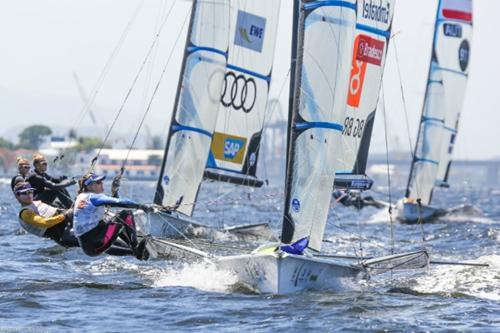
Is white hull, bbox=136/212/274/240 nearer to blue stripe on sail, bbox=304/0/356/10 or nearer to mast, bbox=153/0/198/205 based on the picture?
mast, bbox=153/0/198/205

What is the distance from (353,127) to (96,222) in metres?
6.95

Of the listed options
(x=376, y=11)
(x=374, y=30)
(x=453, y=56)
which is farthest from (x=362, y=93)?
(x=453, y=56)

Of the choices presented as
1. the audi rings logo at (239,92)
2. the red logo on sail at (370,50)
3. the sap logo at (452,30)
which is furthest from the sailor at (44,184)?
the sap logo at (452,30)

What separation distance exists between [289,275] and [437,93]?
78.5ft

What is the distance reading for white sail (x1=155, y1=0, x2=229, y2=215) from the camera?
74.8 ft

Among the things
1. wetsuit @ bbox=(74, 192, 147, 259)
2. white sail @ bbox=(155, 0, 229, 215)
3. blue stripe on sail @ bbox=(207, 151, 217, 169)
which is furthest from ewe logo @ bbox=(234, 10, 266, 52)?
wetsuit @ bbox=(74, 192, 147, 259)

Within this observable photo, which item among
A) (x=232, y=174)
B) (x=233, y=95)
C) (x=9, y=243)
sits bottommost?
(x=9, y=243)

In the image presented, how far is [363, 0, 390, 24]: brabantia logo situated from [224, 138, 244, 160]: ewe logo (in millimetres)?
5740

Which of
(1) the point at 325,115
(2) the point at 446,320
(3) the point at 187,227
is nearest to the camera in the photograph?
(2) the point at 446,320

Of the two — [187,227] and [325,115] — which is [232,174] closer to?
[187,227]

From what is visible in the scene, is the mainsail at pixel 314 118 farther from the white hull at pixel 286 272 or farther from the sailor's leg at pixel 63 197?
the sailor's leg at pixel 63 197

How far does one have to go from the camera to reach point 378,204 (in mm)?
35562

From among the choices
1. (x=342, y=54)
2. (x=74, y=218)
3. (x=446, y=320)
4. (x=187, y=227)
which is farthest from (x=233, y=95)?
(x=446, y=320)

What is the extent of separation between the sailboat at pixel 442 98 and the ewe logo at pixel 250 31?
40.3 feet
